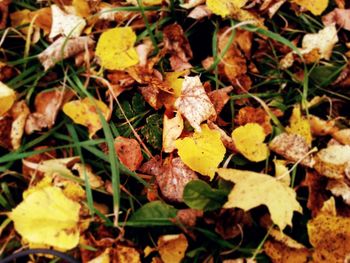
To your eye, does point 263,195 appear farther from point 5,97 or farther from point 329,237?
point 5,97

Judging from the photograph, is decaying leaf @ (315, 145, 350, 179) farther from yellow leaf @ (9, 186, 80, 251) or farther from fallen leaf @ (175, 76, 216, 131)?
yellow leaf @ (9, 186, 80, 251)

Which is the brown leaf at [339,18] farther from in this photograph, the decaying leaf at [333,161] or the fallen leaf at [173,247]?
the fallen leaf at [173,247]

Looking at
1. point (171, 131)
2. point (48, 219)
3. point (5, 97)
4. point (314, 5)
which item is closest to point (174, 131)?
point (171, 131)

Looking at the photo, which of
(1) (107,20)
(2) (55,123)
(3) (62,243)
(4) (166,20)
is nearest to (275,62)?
(4) (166,20)

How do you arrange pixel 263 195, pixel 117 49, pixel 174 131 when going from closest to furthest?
pixel 263 195
pixel 174 131
pixel 117 49

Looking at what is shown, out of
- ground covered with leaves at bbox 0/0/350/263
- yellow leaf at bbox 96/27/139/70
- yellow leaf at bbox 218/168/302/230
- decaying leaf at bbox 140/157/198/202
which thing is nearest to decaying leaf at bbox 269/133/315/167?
ground covered with leaves at bbox 0/0/350/263

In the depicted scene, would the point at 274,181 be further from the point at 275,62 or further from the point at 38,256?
the point at 38,256
